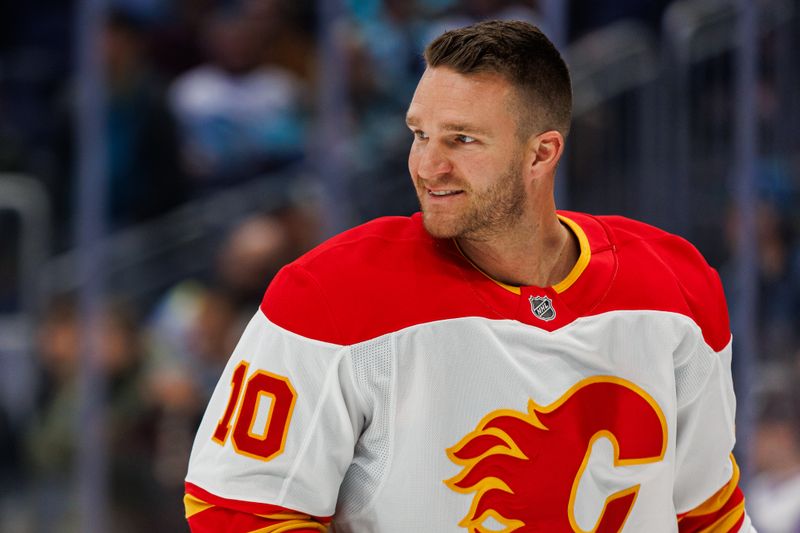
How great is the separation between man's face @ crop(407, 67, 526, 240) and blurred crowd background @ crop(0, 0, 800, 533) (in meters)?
1.58

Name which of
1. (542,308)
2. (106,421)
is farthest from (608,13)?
(542,308)

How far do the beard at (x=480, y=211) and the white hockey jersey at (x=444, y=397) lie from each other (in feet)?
0.14

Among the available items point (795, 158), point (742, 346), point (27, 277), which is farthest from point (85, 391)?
point (795, 158)

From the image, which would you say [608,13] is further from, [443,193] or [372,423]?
[372,423]

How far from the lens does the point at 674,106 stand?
131 inches

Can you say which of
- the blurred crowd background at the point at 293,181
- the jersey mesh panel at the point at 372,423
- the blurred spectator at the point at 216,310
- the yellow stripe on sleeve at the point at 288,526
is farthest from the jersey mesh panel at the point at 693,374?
the blurred spectator at the point at 216,310

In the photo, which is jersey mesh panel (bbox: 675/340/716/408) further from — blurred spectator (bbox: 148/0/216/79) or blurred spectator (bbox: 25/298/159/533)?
blurred spectator (bbox: 148/0/216/79)

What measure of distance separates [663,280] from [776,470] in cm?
171

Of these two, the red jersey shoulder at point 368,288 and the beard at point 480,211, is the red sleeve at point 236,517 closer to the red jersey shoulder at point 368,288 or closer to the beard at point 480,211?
the red jersey shoulder at point 368,288

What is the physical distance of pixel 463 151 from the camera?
4.96 ft

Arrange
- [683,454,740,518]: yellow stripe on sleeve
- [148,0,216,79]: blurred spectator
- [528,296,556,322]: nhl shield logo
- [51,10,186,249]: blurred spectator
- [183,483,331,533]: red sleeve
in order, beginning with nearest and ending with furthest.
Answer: [183,483,331,533]: red sleeve → [528,296,556,322]: nhl shield logo → [683,454,740,518]: yellow stripe on sleeve → [51,10,186,249]: blurred spectator → [148,0,216,79]: blurred spectator

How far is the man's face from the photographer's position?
4.92 ft

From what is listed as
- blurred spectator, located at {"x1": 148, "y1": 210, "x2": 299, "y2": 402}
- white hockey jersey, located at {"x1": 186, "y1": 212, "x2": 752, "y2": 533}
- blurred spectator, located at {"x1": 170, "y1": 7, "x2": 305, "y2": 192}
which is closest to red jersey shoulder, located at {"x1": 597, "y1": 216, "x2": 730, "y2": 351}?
white hockey jersey, located at {"x1": 186, "y1": 212, "x2": 752, "y2": 533}

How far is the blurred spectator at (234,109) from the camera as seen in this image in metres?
3.49
